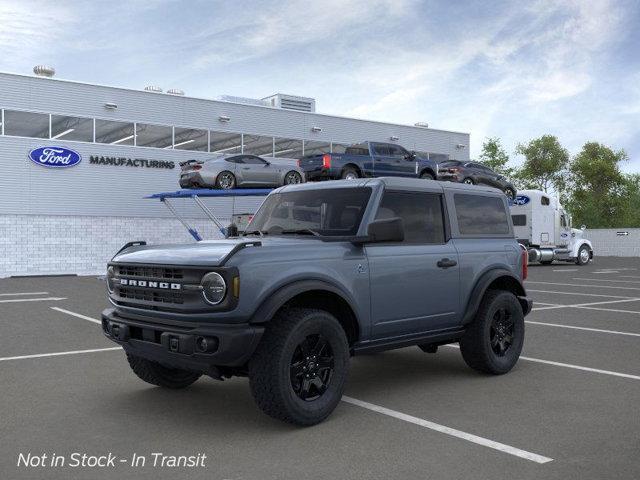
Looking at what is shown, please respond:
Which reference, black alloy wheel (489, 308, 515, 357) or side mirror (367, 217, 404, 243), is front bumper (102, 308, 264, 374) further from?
black alloy wheel (489, 308, 515, 357)

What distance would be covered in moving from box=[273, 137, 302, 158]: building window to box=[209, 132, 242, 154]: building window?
2007 mm

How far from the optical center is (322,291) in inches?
206

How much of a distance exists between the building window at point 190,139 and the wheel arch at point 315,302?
85.6ft

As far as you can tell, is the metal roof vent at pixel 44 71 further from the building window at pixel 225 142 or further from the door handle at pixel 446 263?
the door handle at pixel 446 263

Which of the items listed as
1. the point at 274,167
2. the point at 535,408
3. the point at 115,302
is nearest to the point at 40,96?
the point at 274,167

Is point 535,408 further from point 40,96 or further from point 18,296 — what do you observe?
point 40,96

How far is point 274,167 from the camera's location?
23.7m

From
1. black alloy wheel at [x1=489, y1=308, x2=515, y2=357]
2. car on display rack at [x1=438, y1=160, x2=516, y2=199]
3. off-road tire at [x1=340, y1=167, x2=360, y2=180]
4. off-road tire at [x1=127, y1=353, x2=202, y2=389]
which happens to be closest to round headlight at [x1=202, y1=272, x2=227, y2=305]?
off-road tire at [x1=127, y1=353, x2=202, y2=389]

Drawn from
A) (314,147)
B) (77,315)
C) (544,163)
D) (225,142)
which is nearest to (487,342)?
(77,315)

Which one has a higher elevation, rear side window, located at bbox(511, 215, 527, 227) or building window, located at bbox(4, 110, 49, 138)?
building window, located at bbox(4, 110, 49, 138)

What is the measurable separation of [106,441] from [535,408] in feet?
11.2

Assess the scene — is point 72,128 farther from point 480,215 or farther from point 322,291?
point 322,291

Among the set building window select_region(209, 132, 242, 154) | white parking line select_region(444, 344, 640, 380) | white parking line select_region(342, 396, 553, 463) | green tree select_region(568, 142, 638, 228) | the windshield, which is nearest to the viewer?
white parking line select_region(342, 396, 553, 463)

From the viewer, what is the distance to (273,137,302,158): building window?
33031 millimetres
